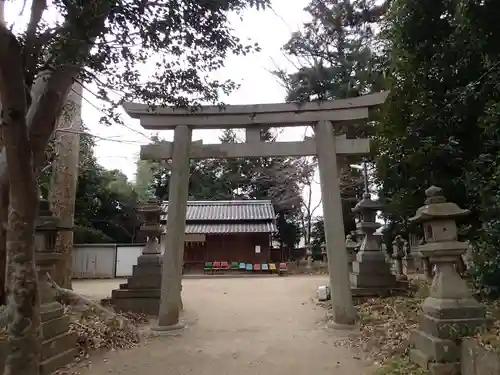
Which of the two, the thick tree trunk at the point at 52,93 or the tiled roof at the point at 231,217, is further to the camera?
the tiled roof at the point at 231,217

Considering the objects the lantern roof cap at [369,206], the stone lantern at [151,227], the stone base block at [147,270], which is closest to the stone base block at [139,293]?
the stone base block at [147,270]

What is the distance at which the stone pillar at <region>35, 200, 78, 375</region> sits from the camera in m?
4.43

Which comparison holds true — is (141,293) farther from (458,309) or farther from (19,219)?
(458,309)

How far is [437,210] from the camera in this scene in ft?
14.1

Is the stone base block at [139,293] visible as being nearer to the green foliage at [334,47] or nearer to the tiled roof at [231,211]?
the green foliage at [334,47]

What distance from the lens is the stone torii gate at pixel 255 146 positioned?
6656 mm

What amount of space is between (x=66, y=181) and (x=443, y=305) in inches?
309

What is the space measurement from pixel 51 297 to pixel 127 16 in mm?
3438

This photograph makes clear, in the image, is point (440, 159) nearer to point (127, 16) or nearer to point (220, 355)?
point (220, 355)

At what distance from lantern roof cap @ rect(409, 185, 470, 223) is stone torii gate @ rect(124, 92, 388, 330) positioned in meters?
2.30

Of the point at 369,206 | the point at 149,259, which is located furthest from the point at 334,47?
the point at 149,259

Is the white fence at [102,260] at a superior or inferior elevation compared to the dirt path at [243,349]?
superior

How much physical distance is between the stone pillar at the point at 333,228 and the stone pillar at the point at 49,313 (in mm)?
3997

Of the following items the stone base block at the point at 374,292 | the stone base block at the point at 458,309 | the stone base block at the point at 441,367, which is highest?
the stone base block at the point at 458,309
